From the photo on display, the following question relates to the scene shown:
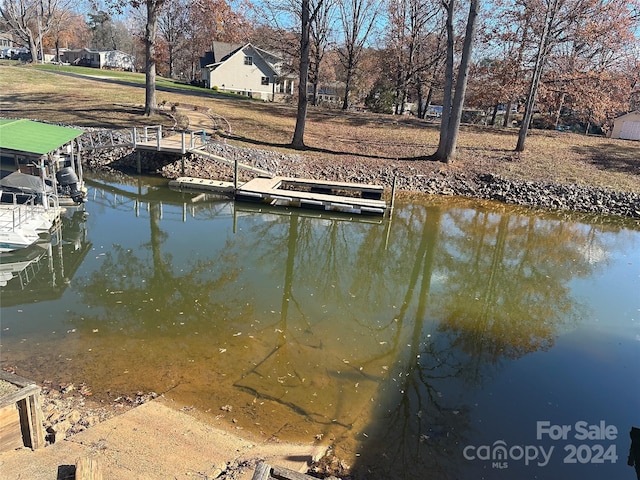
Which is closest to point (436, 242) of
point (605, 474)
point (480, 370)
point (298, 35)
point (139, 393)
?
point (480, 370)

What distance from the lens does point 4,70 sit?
1625 inches

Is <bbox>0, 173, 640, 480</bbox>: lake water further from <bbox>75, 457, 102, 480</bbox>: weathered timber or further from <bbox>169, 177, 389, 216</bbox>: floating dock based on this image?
<bbox>75, 457, 102, 480</bbox>: weathered timber

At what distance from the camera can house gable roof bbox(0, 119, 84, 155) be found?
14.4 meters

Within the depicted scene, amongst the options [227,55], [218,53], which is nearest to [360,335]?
[227,55]

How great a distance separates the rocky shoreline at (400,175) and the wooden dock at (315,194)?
173 cm

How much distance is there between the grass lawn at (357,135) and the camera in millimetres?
25719

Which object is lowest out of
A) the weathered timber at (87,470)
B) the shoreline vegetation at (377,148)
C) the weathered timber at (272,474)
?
the weathered timber at (87,470)

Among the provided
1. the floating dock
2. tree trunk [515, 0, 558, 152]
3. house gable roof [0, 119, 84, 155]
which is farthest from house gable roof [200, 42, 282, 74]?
house gable roof [0, 119, 84, 155]

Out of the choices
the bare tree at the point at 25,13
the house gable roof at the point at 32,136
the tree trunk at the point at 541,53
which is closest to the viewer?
the house gable roof at the point at 32,136

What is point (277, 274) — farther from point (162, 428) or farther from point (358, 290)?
point (162, 428)

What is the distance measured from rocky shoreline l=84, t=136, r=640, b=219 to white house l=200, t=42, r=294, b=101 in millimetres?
32743

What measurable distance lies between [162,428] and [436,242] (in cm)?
1240

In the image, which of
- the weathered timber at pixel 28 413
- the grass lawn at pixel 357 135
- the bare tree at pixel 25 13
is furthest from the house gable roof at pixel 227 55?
the weathered timber at pixel 28 413

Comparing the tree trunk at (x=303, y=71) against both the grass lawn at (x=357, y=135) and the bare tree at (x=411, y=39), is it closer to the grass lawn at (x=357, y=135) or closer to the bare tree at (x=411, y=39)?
the grass lawn at (x=357, y=135)
